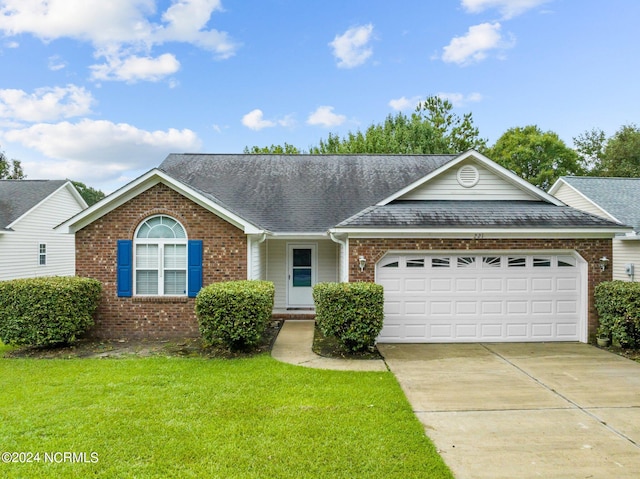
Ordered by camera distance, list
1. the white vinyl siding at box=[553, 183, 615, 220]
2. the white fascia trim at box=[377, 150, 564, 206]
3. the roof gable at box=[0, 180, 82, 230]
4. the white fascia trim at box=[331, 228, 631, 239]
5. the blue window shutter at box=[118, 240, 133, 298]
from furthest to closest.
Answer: the roof gable at box=[0, 180, 82, 230]
the white vinyl siding at box=[553, 183, 615, 220]
the white fascia trim at box=[377, 150, 564, 206]
the blue window shutter at box=[118, 240, 133, 298]
the white fascia trim at box=[331, 228, 631, 239]

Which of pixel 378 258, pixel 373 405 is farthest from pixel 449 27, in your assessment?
pixel 373 405

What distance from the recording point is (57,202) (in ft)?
66.4

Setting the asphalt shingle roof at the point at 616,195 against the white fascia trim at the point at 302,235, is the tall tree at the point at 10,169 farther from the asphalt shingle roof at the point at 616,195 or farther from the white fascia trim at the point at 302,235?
the asphalt shingle roof at the point at 616,195

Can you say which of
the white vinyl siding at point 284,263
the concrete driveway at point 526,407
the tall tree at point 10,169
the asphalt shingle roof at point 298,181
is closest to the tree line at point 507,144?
the asphalt shingle roof at point 298,181

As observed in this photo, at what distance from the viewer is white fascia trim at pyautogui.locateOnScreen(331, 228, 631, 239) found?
8680mm

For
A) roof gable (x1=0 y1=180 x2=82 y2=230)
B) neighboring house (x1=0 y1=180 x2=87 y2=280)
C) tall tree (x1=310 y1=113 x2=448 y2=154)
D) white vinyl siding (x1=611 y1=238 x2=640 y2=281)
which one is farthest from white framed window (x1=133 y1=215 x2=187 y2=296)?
tall tree (x1=310 y1=113 x2=448 y2=154)

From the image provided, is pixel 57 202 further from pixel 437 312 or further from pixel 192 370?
pixel 437 312

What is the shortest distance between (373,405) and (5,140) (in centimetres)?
5116

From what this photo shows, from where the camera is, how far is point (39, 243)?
1883cm

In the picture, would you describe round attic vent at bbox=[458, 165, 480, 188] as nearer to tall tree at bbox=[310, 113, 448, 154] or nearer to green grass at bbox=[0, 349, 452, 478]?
green grass at bbox=[0, 349, 452, 478]

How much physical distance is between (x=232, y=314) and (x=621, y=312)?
26.6ft

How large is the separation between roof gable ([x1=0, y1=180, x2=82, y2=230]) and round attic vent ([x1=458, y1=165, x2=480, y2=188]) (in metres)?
17.9

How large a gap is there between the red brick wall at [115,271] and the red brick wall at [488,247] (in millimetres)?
3868

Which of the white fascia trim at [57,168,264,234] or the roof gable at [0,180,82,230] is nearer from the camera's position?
the white fascia trim at [57,168,264,234]
